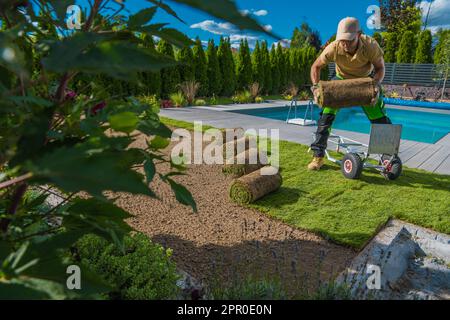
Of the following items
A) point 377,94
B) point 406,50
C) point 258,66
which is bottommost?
point 377,94

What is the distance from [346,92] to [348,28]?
30.1 inches

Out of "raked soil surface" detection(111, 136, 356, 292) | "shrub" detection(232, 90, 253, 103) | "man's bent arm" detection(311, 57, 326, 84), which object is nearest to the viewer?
"raked soil surface" detection(111, 136, 356, 292)

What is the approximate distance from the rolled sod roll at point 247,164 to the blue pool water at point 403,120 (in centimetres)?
618

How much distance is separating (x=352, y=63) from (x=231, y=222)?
276 centimetres

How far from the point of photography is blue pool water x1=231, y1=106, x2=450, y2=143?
10.5 m

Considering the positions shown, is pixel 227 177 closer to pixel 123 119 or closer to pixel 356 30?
pixel 356 30

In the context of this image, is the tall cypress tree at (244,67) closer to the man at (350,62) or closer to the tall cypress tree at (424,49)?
the man at (350,62)

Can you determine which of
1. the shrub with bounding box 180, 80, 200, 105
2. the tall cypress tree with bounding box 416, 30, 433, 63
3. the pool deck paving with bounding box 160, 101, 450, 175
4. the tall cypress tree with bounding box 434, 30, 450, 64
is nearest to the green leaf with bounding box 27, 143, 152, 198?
the pool deck paving with bounding box 160, 101, 450, 175

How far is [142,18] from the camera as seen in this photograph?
28.5 inches

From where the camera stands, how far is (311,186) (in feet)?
13.5

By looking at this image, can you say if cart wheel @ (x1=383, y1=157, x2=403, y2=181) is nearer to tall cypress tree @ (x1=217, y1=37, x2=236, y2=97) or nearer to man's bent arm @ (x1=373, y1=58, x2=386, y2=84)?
man's bent arm @ (x1=373, y1=58, x2=386, y2=84)

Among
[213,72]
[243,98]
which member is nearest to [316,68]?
[243,98]

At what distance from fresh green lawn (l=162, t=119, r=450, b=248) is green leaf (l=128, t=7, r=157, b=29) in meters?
2.62

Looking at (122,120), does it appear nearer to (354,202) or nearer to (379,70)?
(354,202)
